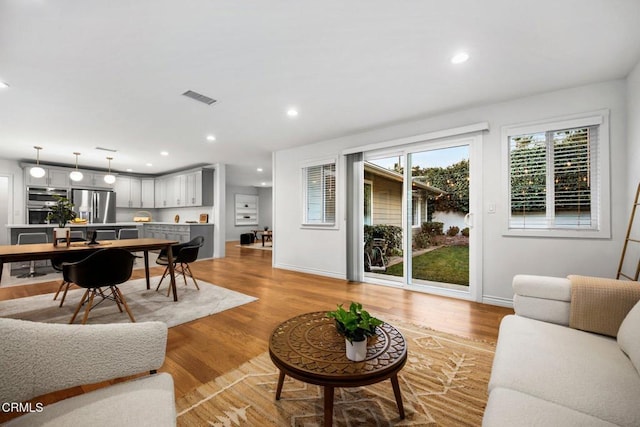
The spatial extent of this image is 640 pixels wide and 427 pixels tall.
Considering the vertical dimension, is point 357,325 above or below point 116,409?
above

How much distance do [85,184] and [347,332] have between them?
359 inches

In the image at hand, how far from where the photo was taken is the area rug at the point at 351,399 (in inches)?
57.3

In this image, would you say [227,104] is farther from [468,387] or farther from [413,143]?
[468,387]

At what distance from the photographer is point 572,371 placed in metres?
1.18

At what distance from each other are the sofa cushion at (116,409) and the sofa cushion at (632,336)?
6.26ft

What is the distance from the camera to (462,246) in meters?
6.26

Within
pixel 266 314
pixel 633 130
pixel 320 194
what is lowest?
pixel 266 314

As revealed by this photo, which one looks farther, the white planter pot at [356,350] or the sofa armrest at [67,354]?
the white planter pot at [356,350]

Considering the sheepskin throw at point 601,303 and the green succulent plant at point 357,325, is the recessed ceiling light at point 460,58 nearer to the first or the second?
the sheepskin throw at point 601,303

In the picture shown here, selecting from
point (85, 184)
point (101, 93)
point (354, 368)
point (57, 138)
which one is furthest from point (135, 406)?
point (85, 184)

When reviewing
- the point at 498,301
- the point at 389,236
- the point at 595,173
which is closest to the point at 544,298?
the point at 498,301

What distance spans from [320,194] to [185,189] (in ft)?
15.3

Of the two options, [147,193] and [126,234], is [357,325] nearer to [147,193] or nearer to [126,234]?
[126,234]

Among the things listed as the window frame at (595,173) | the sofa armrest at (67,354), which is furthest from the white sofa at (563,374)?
the window frame at (595,173)
